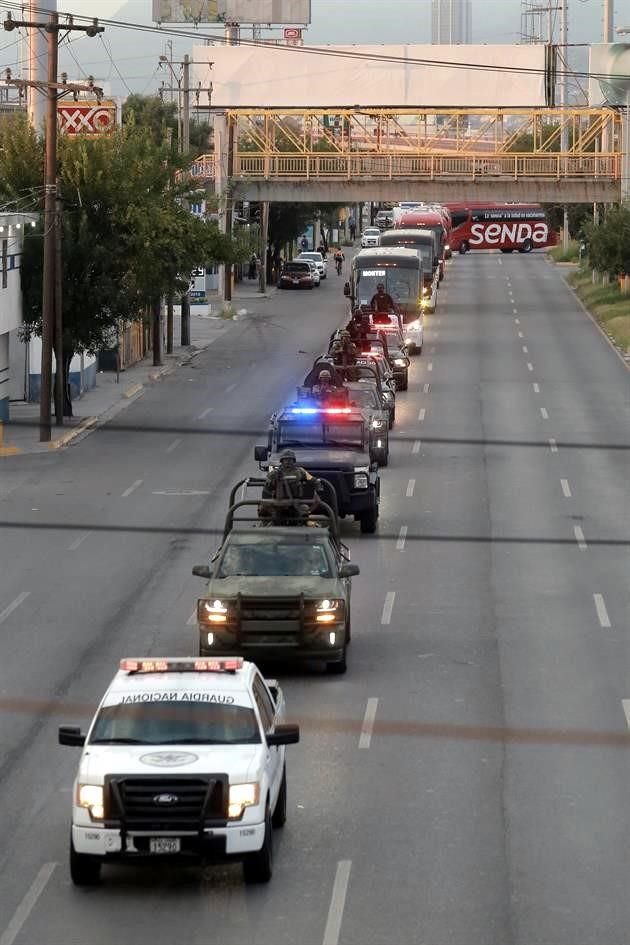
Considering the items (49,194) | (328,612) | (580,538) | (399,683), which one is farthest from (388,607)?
(49,194)

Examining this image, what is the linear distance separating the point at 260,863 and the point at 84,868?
127 cm

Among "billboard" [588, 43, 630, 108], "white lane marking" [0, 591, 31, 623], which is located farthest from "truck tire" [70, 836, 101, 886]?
"billboard" [588, 43, 630, 108]

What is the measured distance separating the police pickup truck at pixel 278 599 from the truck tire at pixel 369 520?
28.1ft

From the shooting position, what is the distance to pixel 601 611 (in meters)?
24.7

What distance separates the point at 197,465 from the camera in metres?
39.5

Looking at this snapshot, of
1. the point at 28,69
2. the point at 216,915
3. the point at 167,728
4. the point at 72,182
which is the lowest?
the point at 216,915

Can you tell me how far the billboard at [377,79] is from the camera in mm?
89125

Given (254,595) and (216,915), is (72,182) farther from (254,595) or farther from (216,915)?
(216,915)

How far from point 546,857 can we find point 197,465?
25.7 metres

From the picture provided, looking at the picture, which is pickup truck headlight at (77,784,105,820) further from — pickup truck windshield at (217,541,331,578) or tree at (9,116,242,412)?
tree at (9,116,242,412)

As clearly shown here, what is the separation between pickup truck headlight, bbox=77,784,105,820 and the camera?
515 inches

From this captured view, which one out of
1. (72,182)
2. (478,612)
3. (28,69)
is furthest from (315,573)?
(28,69)

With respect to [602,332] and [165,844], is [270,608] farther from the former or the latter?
[602,332]

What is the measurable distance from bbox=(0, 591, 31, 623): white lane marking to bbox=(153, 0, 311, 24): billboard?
84.7 meters
